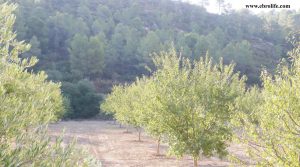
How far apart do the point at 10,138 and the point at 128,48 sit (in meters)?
83.7

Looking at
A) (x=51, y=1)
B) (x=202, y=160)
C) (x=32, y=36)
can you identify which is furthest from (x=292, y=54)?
(x=51, y=1)

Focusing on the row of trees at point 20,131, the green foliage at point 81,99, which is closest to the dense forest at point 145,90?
the row of trees at point 20,131

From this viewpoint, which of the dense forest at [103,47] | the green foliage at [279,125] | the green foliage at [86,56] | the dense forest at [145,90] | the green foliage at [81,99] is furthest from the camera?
the green foliage at [86,56]

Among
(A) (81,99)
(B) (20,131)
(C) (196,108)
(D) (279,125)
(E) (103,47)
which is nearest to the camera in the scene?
(B) (20,131)

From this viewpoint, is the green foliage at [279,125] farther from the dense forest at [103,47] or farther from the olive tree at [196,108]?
the dense forest at [103,47]

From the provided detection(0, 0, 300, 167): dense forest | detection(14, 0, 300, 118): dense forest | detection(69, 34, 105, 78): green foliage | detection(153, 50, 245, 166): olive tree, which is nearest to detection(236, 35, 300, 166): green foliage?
detection(0, 0, 300, 167): dense forest

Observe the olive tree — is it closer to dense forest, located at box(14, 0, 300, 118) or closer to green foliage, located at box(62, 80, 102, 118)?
dense forest, located at box(14, 0, 300, 118)

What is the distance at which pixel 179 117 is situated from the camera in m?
16.1

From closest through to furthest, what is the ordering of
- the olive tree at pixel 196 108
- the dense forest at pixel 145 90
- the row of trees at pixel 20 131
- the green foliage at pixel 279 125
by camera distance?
the row of trees at pixel 20 131, the dense forest at pixel 145 90, the green foliage at pixel 279 125, the olive tree at pixel 196 108

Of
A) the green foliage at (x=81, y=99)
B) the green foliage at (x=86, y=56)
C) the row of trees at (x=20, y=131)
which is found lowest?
the green foliage at (x=81, y=99)

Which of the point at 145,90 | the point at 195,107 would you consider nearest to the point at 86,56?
the point at 145,90

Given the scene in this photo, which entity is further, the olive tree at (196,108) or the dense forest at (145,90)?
the olive tree at (196,108)

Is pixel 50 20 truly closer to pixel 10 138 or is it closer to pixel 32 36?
pixel 32 36

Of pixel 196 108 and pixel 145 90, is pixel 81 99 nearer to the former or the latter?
pixel 145 90
